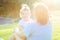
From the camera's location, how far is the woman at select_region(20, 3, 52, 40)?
4.18ft

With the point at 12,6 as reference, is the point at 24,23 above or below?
below

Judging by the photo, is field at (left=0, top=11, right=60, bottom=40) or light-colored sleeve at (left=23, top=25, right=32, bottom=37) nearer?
light-colored sleeve at (left=23, top=25, right=32, bottom=37)

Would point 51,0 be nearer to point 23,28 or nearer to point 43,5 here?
point 43,5

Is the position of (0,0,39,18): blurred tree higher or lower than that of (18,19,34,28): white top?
higher

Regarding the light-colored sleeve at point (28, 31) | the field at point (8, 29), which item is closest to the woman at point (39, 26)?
the light-colored sleeve at point (28, 31)

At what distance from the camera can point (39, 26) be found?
1.30 metres

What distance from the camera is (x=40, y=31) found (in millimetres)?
1319

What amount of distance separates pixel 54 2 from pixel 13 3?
469 mm

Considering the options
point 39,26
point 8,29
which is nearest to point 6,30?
point 8,29

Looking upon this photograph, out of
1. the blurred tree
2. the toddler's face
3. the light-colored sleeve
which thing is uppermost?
the blurred tree

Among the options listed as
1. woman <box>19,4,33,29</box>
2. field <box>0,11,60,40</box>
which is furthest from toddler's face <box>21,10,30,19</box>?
field <box>0,11,60,40</box>

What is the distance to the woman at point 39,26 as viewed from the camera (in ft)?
4.18

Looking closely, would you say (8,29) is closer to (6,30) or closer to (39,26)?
(6,30)

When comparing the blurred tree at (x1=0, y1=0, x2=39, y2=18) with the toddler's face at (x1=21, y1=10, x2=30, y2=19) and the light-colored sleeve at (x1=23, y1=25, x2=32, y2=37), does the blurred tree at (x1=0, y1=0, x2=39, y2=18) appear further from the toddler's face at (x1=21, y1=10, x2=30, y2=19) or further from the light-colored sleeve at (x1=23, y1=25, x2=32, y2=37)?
the light-colored sleeve at (x1=23, y1=25, x2=32, y2=37)
